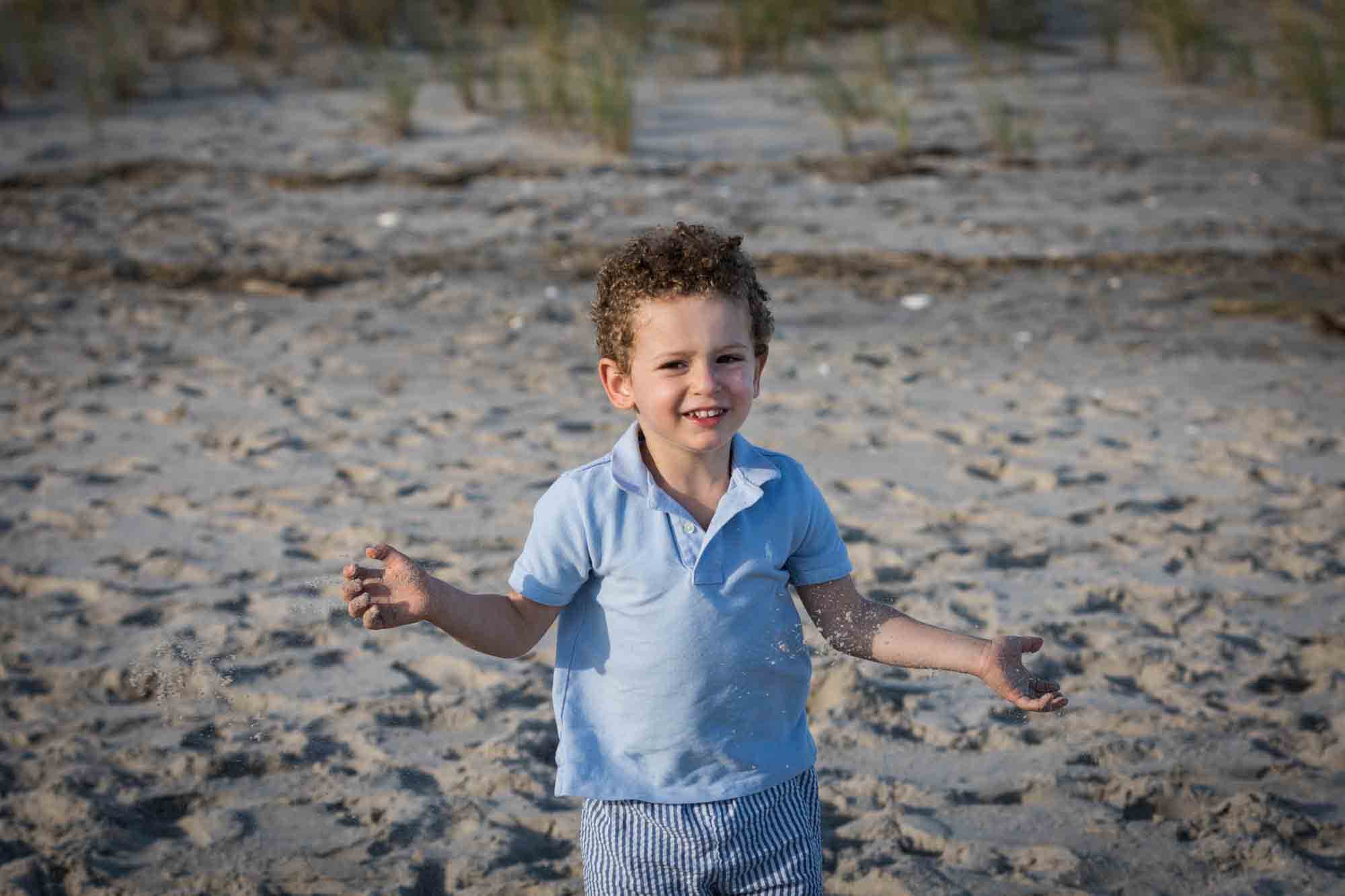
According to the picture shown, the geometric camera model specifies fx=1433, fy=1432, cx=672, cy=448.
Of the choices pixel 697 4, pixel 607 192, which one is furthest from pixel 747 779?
pixel 697 4

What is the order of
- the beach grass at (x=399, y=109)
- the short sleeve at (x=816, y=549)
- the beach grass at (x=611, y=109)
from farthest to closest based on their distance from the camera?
1. the beach grass at (x=399, y=109)
2. the beach grass at (x=611, y=109)
3. the short sleeve at (x=816, y=549)

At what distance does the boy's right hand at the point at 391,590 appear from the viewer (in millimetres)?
1815

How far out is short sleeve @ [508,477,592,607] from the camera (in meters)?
1.91

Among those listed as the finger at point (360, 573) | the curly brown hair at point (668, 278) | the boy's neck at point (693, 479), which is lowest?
the finger at point (360, 573)

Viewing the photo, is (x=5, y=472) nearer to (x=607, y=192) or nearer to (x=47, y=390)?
(x=47, y=390)

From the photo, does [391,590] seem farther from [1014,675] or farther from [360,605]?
[1014,675]

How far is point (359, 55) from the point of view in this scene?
1091 cm

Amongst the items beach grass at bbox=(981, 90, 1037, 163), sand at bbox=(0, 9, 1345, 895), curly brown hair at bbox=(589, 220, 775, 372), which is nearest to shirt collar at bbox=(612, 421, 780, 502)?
curly brown hair at bbox=(589, 220, 775, 372)

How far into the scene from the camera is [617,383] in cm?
202

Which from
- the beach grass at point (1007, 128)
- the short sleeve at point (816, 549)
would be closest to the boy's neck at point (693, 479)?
the short sleeve at point (816, 549)

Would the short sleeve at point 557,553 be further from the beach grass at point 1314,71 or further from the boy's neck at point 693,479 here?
the beach grass at point 1314,71

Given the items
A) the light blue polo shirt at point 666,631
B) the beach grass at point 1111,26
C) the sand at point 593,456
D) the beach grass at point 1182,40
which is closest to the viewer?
the light blue polo shirt at point 666,631

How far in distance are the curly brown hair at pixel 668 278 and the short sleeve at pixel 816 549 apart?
0.73 ft

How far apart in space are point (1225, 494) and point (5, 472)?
158 inches
